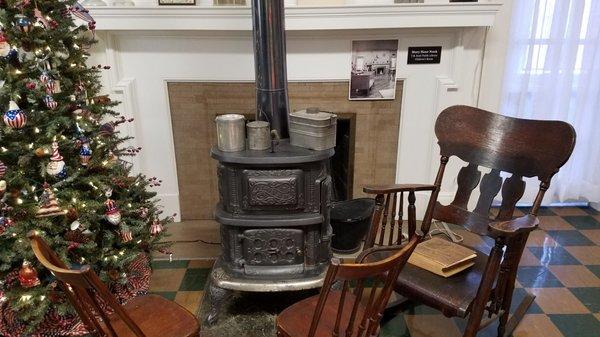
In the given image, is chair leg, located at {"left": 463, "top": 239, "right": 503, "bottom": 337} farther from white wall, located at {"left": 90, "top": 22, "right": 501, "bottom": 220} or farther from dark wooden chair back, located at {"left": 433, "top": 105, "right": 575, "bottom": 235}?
white wall, located at {"left": 90, "top": 22, "right": 501, "bottom": 220}

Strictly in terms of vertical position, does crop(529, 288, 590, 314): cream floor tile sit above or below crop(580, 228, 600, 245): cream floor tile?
below

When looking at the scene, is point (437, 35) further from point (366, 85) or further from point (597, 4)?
point (597, 4)

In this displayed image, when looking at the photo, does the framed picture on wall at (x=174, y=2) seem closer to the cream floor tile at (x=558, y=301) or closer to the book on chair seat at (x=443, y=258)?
the book on chair seat at (x=443, y=258)

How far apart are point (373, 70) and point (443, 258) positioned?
1362 mm

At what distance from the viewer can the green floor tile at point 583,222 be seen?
2.81 meters

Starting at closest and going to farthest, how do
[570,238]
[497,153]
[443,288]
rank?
[443,288], [497,153], [570,238]

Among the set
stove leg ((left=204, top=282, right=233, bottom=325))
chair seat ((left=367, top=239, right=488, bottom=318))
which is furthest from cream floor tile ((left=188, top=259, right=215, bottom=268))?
chair seat ((left=367, top=239, right=488, bottom=318))

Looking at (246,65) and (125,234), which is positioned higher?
(246,65)

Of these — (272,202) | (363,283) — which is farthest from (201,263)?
(363,283)

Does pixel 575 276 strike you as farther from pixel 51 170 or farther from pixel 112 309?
pixel 51 170

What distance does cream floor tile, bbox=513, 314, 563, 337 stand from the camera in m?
1.84

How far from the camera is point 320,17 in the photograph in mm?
2322

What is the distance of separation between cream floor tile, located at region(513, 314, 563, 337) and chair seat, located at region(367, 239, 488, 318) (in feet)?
1.57

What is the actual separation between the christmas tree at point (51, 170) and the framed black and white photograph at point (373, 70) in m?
1.42
